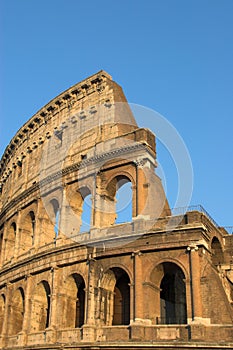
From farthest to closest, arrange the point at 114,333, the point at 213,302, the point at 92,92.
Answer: the point at 92,92 < the point at 114,333 < the point at 213,302

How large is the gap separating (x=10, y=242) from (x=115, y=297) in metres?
9.98

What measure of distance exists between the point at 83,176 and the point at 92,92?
217 inches

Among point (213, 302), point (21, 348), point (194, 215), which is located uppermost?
point (194, 215)

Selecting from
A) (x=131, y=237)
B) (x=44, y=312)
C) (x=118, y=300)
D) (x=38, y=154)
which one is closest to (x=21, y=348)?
(x=44, y=312)

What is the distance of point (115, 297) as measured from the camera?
2080 centimetres

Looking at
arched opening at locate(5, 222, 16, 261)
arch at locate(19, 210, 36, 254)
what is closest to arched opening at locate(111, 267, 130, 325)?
arch at locate(19, 210, 36, 254)

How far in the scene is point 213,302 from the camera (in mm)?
17406

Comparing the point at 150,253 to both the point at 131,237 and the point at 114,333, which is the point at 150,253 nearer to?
the point at 131,237

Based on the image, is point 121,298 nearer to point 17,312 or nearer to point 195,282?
point 195,282

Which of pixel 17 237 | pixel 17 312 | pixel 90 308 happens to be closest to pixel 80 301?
pixel 90 308

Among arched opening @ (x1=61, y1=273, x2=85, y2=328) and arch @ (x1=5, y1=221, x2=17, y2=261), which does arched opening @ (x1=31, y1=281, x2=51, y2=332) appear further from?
arch @ (x1=5, y1=221, x2=17, y2=261)

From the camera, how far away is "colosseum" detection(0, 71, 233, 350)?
708 inches

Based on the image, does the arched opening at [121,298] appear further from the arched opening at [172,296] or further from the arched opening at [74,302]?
the arched opening at [74,302]

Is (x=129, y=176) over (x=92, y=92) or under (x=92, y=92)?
under
